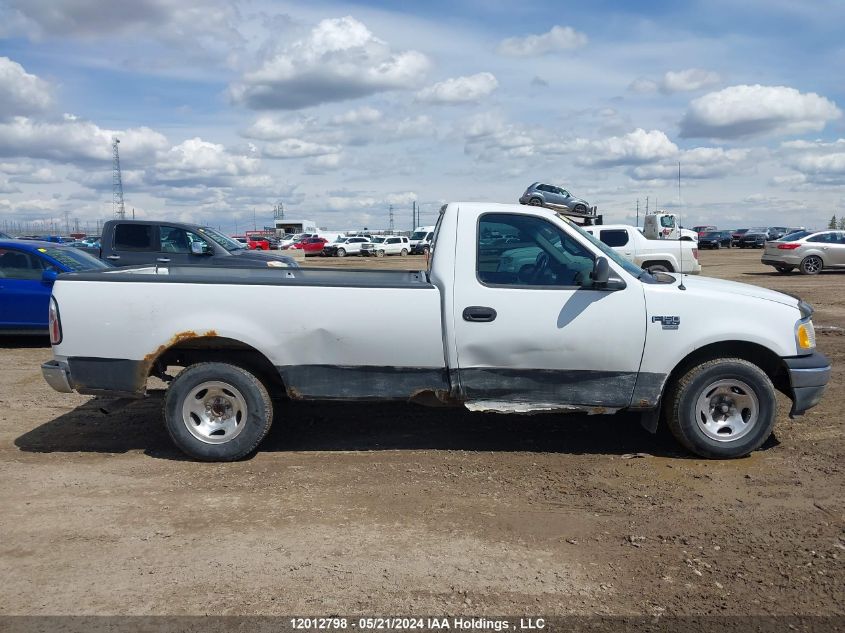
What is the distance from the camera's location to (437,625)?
3469 mm

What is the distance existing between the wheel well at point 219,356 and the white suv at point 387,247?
47641 millimetres

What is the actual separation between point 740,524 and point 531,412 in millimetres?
1639

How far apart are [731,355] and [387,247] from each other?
48.6 m

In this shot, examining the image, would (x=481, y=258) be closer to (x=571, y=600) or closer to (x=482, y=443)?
(x=482, y=443)

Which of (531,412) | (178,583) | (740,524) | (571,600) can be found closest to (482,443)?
(531,412)

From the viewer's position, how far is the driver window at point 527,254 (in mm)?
5637

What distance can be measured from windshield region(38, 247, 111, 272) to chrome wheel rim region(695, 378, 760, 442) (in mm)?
8883

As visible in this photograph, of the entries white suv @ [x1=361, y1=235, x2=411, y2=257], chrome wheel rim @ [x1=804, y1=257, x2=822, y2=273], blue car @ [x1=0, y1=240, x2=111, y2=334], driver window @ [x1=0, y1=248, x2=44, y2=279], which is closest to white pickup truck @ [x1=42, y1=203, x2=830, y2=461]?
blue car @ [x1=0, y1=240, x2=111, y2=334]

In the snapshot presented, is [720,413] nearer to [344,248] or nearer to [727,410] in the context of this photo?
[727,410]

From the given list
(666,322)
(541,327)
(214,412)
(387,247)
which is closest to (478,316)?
(541,327)

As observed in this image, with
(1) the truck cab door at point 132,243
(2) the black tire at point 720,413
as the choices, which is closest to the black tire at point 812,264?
(1) the truck cab door at point 132,243

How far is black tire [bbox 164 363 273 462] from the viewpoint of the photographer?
567 centimetres

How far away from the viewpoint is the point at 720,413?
5.75m

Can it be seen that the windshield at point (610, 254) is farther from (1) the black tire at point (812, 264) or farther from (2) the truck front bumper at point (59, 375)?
(1) the black tire at point (812, 264)
